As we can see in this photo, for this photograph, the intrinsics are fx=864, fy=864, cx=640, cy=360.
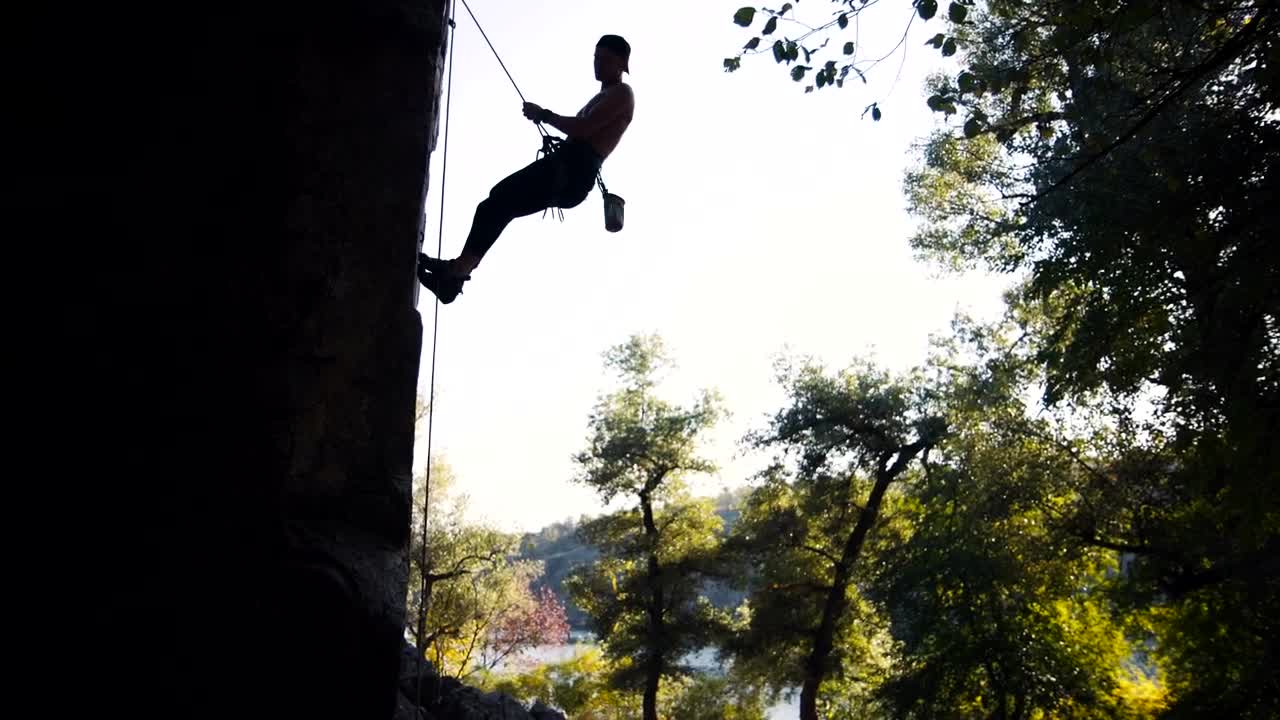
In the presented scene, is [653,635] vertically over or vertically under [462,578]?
under

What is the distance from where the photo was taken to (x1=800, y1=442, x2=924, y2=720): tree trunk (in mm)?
19297

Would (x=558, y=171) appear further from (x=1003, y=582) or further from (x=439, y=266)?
(x=1003, y=582)

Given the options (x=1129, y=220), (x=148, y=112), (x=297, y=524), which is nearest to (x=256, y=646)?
(x=297, y=524)

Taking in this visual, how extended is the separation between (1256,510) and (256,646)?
8509 mm

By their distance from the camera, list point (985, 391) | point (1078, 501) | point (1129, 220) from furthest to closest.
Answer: point (985, 391) → point (1078, 501) → point (1129, 220)

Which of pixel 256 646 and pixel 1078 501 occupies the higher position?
pixel 1078 501

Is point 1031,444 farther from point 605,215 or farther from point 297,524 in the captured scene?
point 297,524

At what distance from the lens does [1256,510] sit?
306 inches

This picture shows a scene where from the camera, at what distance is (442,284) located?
4.25m

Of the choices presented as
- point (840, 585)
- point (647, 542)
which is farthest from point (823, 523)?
point (647, 542)

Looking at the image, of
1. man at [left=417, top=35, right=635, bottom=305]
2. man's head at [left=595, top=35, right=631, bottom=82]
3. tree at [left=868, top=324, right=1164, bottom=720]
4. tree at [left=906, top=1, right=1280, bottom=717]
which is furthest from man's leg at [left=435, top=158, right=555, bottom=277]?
tree at [left=868, top=324, right=1164, bottom=720]

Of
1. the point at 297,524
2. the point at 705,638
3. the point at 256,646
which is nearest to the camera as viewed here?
the point at 256,646

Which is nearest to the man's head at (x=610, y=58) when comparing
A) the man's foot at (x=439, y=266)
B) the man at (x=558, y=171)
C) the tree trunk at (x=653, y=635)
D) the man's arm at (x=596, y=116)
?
the man at (x=558, y=171)

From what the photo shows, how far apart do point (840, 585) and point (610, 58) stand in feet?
55.4
